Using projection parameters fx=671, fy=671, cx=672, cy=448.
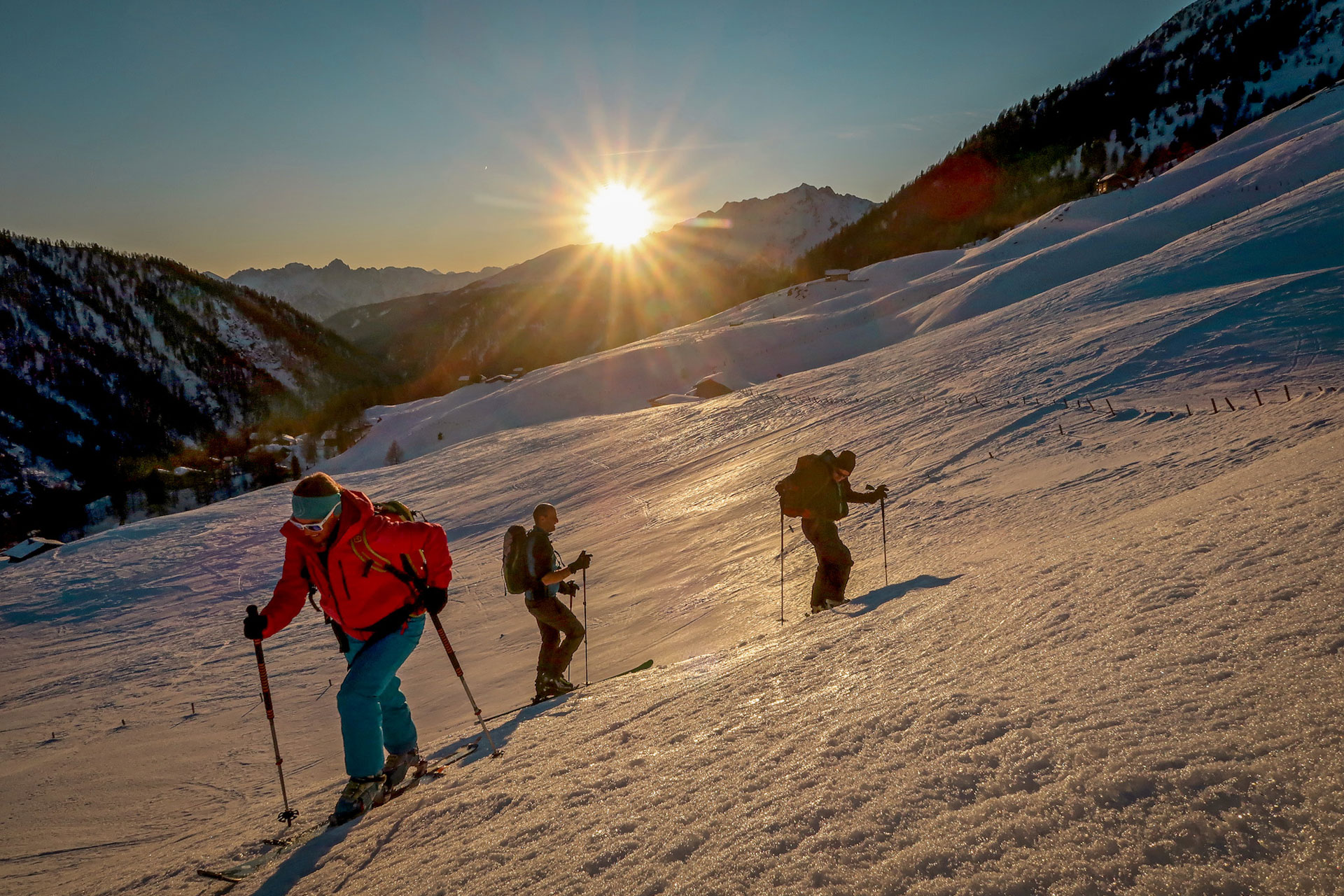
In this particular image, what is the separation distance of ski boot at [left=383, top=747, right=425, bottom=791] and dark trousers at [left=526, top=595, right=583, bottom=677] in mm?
2017

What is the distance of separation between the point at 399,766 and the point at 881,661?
10.2 ft

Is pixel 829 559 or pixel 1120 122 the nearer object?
pixel 829 559

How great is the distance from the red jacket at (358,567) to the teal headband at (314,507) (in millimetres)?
95

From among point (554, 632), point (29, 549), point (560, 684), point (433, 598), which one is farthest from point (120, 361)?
point (433, 598)

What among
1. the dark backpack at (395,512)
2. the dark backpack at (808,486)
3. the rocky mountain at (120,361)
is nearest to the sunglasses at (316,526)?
the dark backpack at (395,512)

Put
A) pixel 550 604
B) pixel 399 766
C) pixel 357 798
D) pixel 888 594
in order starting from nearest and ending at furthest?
pixel 357 798 < pixel 399 766 < pixel 888 594 < pixel 550 604

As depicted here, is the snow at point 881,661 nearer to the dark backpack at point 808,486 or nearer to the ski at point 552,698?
the ski at point 552,698

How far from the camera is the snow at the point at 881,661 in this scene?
2.05m

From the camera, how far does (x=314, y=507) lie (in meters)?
3.69

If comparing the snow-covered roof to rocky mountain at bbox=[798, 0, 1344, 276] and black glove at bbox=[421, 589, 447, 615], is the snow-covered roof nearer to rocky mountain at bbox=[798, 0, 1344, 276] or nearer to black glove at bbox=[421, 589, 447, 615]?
black glove at bbox=[421, 589, 447, 615]

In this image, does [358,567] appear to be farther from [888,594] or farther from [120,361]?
[120,361]

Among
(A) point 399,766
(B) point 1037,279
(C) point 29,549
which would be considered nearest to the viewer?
(A) point 399,766

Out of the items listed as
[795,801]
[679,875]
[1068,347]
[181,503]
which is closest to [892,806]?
[795,801]

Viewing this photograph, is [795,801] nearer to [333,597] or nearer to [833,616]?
[333,597]
